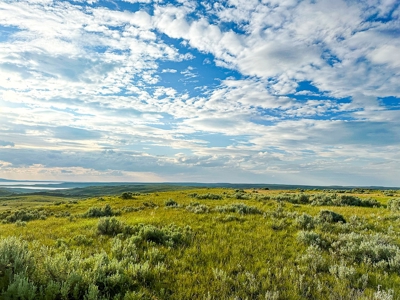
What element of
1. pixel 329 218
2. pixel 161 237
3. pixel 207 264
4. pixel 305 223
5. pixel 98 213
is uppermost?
pixel 329 218

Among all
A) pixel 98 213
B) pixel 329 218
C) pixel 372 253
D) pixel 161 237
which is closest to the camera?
pixel 372 253

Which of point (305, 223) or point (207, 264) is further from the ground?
point (305, 223)

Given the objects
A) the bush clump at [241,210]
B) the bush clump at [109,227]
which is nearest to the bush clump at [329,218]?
the bush clump at [241,210]

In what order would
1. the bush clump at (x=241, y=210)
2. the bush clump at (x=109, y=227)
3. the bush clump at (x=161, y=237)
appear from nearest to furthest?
the bush clump at (x=161, y=237) → the bush clump at (x=109, y=227) → the bush clump at (x=241, y=210)

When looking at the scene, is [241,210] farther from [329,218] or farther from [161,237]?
[161,237]

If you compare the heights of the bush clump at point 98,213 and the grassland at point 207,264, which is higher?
the grassland at point 207,264

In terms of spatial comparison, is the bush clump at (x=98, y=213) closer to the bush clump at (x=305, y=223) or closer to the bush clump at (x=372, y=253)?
the bush clump at (x=305, y=223)

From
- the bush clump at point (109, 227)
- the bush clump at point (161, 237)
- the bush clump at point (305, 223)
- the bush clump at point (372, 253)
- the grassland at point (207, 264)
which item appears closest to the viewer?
the grassland at point (207, 264)

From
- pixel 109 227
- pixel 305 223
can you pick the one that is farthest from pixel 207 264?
pixel 305 223

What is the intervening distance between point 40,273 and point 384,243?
35.8 ft

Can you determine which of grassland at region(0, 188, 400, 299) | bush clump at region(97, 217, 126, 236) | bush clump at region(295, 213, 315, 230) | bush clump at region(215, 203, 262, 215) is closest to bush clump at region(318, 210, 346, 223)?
bush clump at region(295, 213, 315, 230)

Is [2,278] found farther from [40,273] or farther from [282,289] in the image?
[282,289]

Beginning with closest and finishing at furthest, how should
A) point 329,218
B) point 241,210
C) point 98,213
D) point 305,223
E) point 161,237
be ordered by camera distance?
1. point 161,237
2. point 305,223
3. point 329,218
4. point 241,210
5. point 98,213

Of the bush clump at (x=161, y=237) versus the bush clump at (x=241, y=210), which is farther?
the bush clump at (x=241, y=210)
